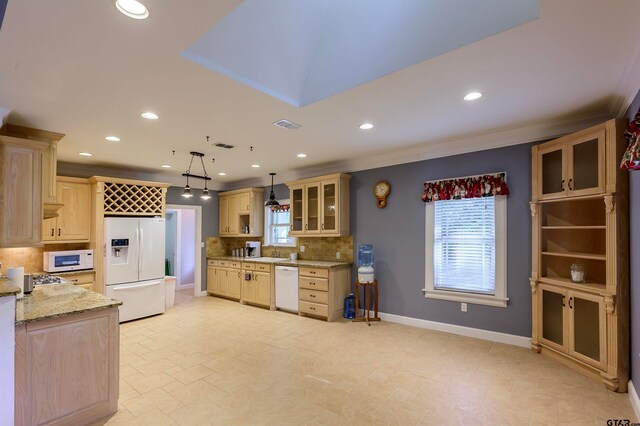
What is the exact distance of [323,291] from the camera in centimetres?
497

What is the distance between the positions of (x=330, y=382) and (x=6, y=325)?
2.42 m

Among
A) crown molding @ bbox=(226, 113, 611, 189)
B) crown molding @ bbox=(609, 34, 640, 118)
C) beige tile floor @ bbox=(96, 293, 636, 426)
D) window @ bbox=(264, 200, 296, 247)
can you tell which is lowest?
beige tile floor @ bbox=(96, 293, 636, 426)

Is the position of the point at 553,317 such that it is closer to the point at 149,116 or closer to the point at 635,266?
the point at 635,266

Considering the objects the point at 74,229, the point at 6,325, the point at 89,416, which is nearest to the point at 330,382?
the point at 89,416

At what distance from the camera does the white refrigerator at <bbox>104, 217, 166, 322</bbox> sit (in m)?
5.05

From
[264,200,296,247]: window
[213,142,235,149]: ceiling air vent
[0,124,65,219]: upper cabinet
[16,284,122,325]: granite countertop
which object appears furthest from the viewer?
[264,200,296,247]: window

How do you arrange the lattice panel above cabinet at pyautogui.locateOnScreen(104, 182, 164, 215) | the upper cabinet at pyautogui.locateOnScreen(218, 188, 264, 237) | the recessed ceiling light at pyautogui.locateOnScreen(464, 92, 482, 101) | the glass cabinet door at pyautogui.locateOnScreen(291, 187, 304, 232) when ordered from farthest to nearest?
the upper cabinet at pyautogui.locateOnScreen(218, 188, 264, 237) < the glass cabinet door at pyautogui.locateOnScreen(291, 187, 304, 232) < the lattice panel above cabinet at pyautogui.locateOnScreen(104, 182, 164, 215) < the recessed ceiling light at pyautogui.locateOnScreen(464, 92, 482, 101)

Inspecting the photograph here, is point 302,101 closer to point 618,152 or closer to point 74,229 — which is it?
point 618,152

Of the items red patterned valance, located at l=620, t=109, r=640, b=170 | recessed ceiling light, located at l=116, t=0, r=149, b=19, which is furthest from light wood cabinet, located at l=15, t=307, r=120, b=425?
red patterned valance, located at l=620, t=109, r=640, b=170

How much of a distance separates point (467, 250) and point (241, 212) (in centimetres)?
445

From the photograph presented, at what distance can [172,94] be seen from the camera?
2.62 metres

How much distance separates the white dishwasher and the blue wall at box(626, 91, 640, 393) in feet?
13.1

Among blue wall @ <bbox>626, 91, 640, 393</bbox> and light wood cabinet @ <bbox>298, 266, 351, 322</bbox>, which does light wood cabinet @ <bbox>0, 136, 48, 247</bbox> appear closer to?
light wood cabinet @ <bbox>298, 266, 351, 322</bbox>

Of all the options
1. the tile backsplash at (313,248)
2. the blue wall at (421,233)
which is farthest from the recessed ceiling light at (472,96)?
the tile backsplash at (313,248)
